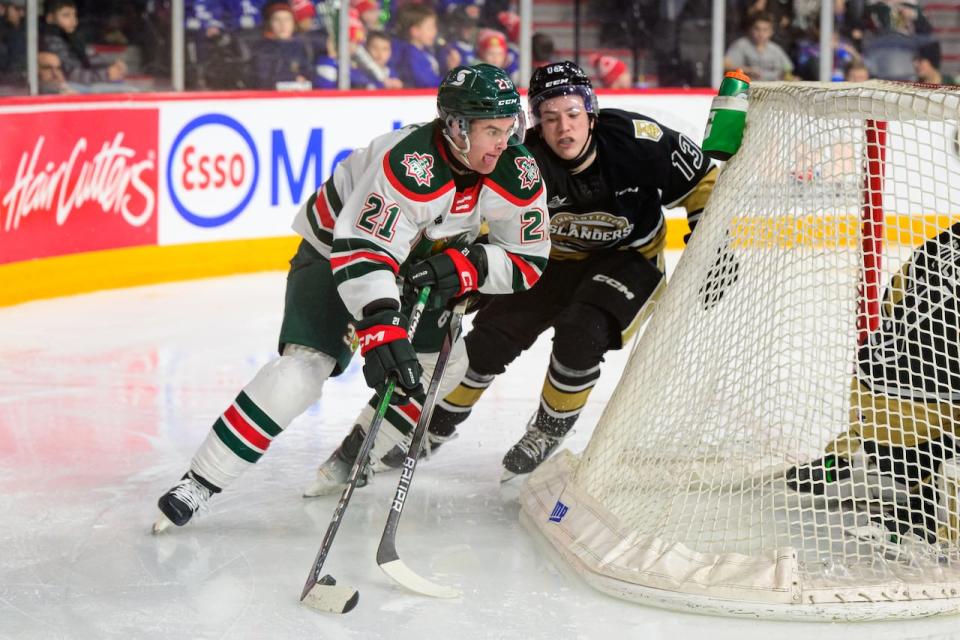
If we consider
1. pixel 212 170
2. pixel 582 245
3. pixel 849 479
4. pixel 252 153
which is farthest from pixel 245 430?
pixel 252 153

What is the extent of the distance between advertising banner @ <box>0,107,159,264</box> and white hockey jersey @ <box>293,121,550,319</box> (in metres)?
2.41

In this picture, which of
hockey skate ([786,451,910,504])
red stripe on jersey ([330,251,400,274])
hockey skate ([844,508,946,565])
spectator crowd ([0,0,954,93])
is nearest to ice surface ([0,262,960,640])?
hockey skate ([844,508,946,565])

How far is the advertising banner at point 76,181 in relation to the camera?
16.2 feet

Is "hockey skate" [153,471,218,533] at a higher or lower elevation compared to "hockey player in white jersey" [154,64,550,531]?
lower

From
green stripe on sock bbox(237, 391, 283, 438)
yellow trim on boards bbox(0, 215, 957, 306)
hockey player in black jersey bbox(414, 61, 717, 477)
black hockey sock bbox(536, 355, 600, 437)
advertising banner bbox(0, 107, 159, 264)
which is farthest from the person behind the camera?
yellow trim on boards bbox(0, 215, 957, 306)

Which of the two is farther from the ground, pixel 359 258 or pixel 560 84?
pixel 560 84

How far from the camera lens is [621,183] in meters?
3.02

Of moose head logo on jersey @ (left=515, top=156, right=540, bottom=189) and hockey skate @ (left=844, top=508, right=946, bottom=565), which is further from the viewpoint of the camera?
moose head logo on jersey @ (left=515, top=156, right=540, bottom=189)

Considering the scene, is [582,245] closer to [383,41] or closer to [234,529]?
[234,529]

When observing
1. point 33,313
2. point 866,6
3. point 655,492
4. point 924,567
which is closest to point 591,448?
point 655,492

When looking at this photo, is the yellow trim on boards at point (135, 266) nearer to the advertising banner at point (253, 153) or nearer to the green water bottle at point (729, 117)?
the advertising banner at point (253, 153)

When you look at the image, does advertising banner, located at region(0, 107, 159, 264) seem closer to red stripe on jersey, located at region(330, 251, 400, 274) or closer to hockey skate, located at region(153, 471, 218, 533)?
hockey skate, located at region(153, 471, 218, 533)

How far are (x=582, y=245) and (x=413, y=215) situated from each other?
638 millimetres

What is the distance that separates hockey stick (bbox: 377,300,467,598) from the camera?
243 centimetres
